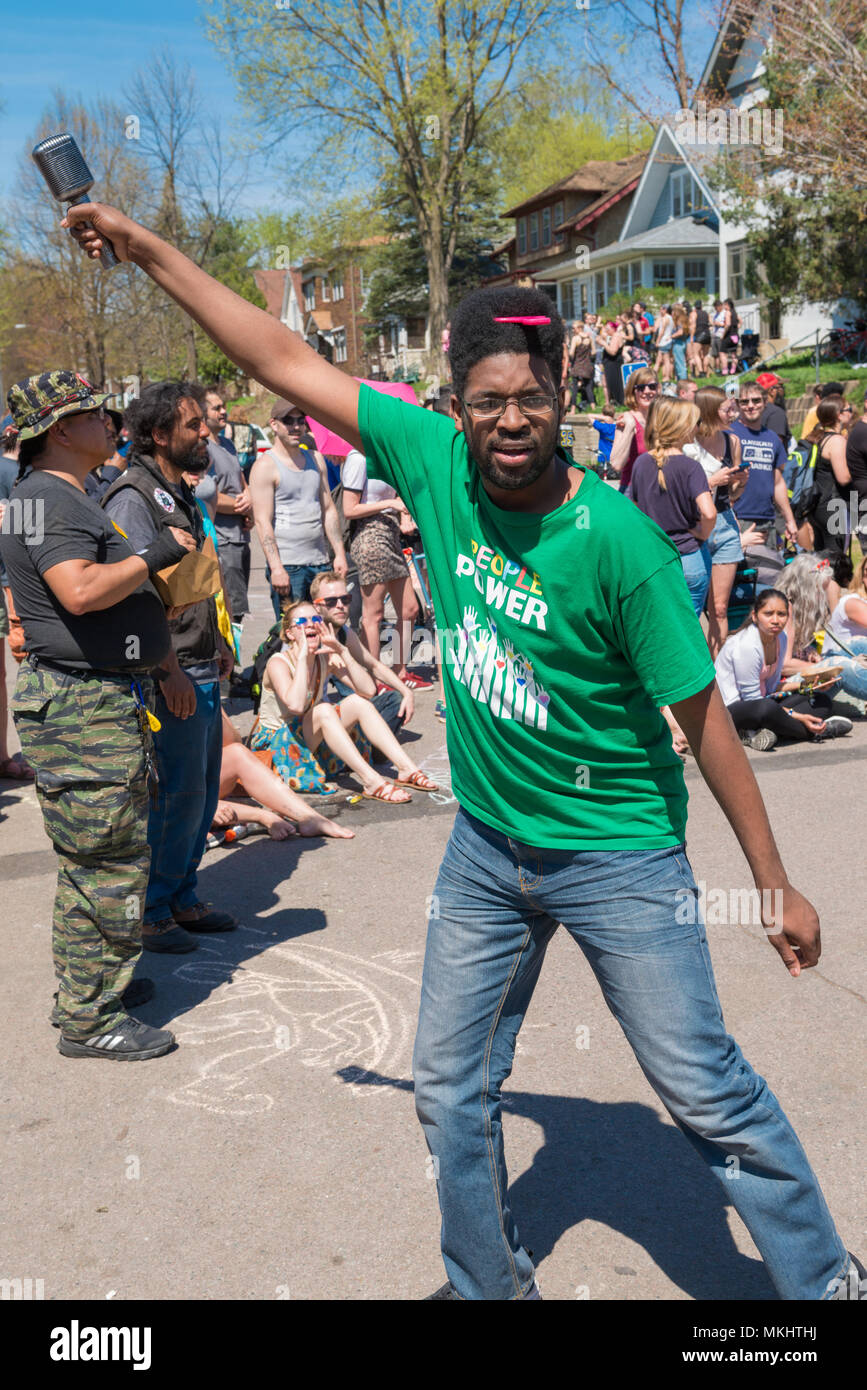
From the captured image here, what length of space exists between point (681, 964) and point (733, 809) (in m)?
0.31

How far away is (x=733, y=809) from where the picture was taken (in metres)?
2.41

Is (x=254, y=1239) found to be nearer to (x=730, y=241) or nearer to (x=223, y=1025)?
(x=223, y=1025)

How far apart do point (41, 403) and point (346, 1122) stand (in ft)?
7.56

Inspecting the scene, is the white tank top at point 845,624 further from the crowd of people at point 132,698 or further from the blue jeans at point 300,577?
the crowd of people at point 132,698

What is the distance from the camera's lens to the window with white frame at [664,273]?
4491 centimetres

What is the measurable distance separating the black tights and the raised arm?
560 cm

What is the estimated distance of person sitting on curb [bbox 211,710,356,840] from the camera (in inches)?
248

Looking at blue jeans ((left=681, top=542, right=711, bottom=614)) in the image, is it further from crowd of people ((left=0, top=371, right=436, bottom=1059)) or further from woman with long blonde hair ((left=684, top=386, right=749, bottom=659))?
crowd of people ((left=0, top=371, right=436, bottom=1059))

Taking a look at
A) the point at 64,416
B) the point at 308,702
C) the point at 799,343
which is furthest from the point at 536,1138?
the point at 799,343

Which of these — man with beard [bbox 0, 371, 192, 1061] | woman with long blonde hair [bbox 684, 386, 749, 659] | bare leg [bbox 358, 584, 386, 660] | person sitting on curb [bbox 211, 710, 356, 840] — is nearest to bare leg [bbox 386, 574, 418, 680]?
bare leg [bbox 358, 584, 386, 660]

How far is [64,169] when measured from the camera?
266 centimetres

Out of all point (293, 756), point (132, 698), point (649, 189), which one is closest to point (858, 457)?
point (293, 756)

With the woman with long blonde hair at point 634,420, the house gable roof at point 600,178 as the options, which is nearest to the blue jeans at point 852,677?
the woman with long blonde hair at point 634,420

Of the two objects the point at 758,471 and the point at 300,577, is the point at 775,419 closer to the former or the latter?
the point at 758,471
